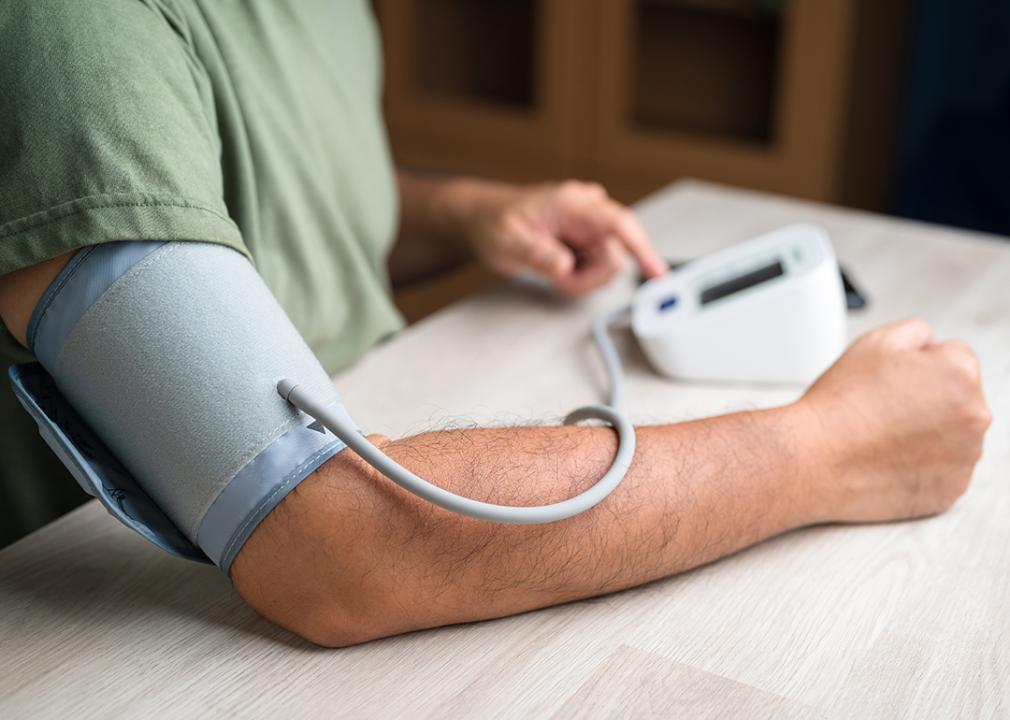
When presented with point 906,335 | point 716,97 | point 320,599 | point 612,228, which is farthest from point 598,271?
point 716,97

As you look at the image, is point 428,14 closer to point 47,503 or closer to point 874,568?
point 47,503

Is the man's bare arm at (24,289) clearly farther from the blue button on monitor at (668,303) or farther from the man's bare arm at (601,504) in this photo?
the blue button on monitor at (668,303)

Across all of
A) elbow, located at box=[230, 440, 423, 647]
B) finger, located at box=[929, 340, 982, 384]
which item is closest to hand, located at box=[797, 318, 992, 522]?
finger, located at box=[929, 340, 982, 384]

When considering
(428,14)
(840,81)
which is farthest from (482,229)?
(428,14)

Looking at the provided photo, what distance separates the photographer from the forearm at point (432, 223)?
127cm

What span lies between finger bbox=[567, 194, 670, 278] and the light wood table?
373 mm

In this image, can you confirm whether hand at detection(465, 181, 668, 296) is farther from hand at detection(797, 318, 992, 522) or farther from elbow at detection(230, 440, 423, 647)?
elbow at detection(230, 440, 423, 647)

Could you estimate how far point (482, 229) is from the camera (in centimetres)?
122

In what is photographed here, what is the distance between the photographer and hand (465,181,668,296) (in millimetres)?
1148

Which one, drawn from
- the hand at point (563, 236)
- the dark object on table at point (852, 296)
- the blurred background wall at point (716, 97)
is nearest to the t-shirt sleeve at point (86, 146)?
the hand at point (563, 236)

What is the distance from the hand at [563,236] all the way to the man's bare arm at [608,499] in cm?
36

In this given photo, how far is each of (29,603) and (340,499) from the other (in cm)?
21

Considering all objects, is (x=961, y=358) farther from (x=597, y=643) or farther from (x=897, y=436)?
(x=597, y=643)

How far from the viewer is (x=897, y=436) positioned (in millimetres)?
791
